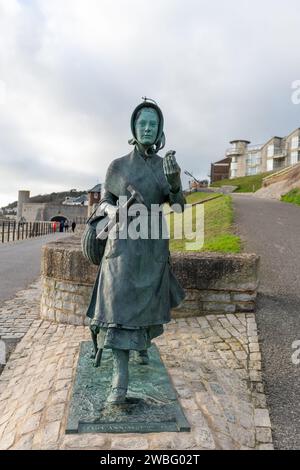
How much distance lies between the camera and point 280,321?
561 centimetres

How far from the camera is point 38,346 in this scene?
224 inches

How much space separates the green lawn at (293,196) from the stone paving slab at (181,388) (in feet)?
60.0

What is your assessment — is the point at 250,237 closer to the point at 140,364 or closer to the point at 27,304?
the point at 27,304

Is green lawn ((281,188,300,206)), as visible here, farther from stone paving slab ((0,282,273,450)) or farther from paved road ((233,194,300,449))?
stone paving slab ((0,282,273,450))

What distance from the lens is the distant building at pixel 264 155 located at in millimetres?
65375

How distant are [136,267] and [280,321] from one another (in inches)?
126

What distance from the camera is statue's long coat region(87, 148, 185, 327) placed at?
10.4 feet

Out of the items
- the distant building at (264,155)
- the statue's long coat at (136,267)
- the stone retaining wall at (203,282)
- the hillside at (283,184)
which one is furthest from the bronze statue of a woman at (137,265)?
the distant building at (264,155)

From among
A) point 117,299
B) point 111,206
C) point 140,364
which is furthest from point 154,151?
point 140,364

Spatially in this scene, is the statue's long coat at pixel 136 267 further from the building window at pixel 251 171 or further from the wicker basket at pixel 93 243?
the building window at pixel 251 171

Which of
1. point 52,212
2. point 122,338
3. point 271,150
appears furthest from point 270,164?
point 122,338

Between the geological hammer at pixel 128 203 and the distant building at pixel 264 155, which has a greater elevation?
the distant building at pixel 264 155

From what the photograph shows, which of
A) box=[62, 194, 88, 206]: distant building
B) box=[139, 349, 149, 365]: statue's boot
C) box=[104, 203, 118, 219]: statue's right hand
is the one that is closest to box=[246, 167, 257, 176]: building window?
box=[62, 194, 88, 206]: distant building

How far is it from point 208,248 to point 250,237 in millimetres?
2180
